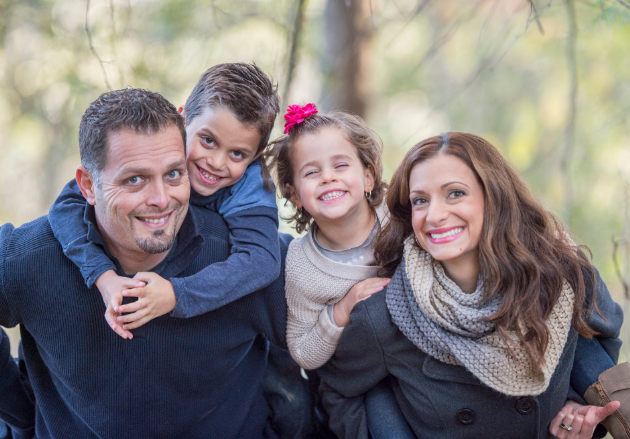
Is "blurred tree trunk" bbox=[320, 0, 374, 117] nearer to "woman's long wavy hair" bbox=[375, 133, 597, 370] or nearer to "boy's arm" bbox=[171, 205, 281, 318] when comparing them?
"boy's arm" bbox=[171, 205, 281, 318]

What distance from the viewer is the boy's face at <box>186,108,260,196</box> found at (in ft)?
6.88

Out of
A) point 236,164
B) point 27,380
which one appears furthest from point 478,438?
point 27,380

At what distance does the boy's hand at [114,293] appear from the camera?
1.62 meters

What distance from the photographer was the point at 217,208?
2219 millimetres

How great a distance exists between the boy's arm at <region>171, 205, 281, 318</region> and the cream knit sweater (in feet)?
0.60

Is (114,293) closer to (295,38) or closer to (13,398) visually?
(13,398)

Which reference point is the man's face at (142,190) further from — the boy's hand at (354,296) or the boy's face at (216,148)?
the boy's hand at (354,296)

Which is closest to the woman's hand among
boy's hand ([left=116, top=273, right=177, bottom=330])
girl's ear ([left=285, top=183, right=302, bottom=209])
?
girl's ear ([left=285, top=183, right=302, bottom=209])

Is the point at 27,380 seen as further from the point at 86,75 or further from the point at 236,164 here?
the point at 86,75

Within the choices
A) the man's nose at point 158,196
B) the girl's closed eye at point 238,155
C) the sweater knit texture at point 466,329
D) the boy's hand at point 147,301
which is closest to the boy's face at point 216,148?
the girl's closed eye at point 238,155

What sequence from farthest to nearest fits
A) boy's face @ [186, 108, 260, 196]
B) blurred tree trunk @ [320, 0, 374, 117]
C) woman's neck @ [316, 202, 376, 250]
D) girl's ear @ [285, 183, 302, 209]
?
1. blurred tree trunk @ [320, 0, 374, 117]
2. girl's ear @ [285, 183, 302, 209]
3. woman's neck @ [316, 202, 376, 250]
4. boy's face @ [186, 108, 260, 196]

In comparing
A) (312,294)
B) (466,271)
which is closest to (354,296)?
(312,294)

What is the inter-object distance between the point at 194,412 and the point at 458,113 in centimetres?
478

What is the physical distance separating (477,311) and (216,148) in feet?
3.82
